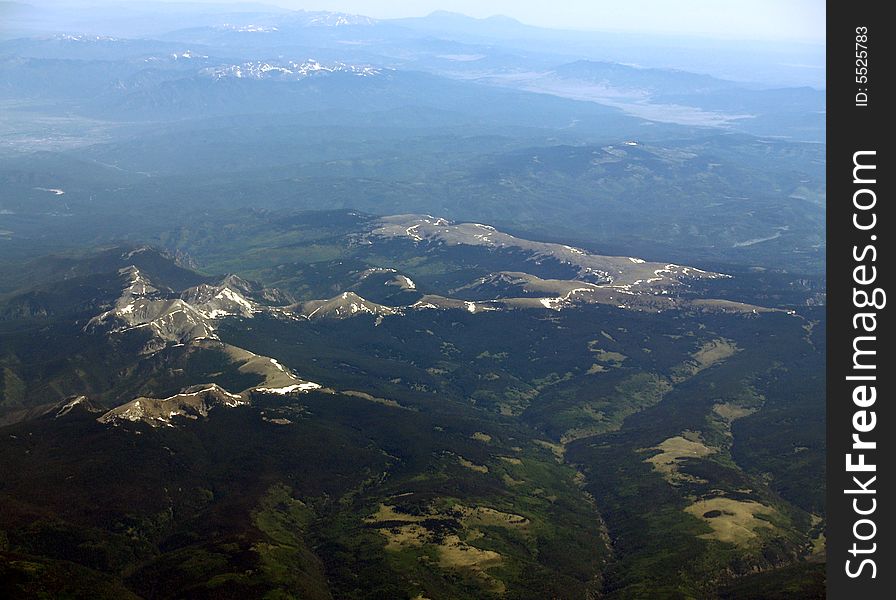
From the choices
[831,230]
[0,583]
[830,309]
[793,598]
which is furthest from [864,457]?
[0,583]

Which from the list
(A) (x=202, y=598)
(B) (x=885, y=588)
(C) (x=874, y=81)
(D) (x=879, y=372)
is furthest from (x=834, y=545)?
(A) (x=202, y=598)

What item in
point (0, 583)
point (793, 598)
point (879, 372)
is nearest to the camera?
point (879, 372)

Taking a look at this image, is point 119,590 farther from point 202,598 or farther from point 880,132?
point 880,132

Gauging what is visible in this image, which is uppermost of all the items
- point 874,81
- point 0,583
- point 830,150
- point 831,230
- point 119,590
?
point 874,81

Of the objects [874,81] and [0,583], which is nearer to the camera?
[874,81]

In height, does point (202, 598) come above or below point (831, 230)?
below

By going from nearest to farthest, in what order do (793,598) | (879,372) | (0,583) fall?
(879,372) < (0,583) < (793,598)
